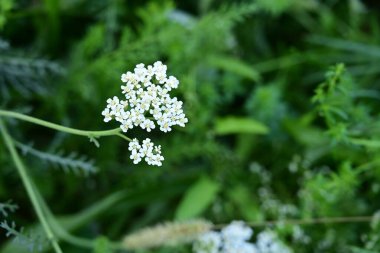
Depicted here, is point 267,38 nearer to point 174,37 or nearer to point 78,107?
point 174,37

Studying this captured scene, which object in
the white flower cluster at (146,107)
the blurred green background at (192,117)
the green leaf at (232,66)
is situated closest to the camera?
the white flower cluster at (146,107)

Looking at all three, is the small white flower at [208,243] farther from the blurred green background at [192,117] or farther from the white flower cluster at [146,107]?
the white flower cluster at [146,107]

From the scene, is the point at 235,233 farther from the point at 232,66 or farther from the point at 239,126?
the point at 232,66

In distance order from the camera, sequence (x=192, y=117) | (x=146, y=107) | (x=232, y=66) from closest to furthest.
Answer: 1. (x=146, y=107)
2. (x=192, y=117)
3. (x=232, y=66)

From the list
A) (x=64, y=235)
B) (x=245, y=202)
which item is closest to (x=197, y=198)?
(x=245, y=202)

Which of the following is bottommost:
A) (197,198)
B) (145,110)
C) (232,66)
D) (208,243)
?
(145,110)

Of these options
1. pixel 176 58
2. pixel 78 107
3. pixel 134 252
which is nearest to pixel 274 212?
pixel 134 252

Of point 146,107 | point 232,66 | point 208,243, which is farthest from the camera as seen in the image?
point 232,66

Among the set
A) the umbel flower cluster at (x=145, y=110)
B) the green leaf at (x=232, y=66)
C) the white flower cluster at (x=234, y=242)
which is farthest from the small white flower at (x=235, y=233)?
the umbel flower cluster at (x=145, y=110)
